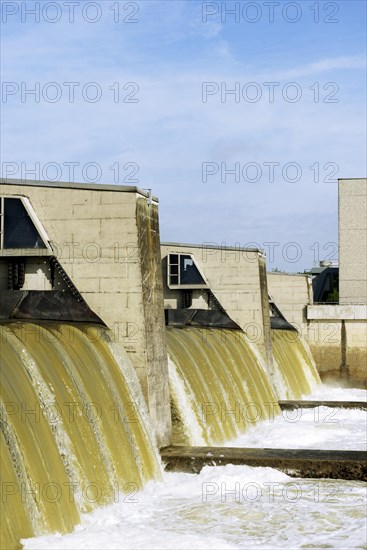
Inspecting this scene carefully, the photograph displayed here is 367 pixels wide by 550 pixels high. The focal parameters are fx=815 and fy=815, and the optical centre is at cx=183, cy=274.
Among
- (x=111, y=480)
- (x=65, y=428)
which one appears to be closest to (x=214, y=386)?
(x=111, y=480)

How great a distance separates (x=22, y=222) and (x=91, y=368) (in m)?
3.66

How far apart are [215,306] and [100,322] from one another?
12341 mm

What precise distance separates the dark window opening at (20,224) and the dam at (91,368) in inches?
1.0

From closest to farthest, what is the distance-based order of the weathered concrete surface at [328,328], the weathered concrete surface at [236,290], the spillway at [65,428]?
the spillway at [65,428], the weathered concrete surface at [236,290], the weathered concrete surface at [328,328]

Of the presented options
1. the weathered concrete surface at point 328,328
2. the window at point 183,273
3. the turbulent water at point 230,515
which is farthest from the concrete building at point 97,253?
the weathered concrete surface at point 328,328

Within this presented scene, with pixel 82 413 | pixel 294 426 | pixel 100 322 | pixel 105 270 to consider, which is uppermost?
pixel 105 270

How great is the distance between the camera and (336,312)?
37531mm

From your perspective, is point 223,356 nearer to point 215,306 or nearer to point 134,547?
point 215,306

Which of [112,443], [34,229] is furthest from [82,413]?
[34,229]

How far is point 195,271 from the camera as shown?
27.1 metres

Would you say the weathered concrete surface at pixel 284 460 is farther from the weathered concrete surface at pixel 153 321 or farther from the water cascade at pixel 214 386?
the water cascade at pixel 214 386

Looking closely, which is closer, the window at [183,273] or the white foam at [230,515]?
the white foam at [230,515]

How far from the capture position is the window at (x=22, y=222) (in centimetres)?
1603

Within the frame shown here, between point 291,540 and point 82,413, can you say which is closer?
point 291,540
